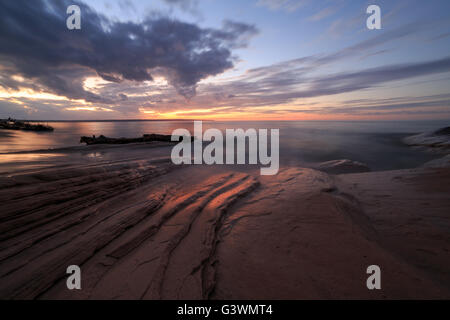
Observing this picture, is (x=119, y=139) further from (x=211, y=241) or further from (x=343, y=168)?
(x=343, y=168)

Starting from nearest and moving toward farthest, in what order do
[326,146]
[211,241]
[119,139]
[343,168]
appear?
[211,241], [343,168], [119,139], [326,146]

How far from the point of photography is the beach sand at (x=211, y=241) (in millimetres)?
2156

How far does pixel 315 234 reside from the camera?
326cm

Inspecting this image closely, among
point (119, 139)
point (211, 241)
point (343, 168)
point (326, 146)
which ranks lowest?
point (211, 241)

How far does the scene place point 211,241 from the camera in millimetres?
3047

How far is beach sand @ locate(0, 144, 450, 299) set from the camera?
2.16 m

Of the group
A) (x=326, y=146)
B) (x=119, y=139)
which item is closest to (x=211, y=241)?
(x=119, y=139)

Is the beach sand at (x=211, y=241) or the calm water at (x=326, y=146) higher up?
the calm water at (x=326, y=146)

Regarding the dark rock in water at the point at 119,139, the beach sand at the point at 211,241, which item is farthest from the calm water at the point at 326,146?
the beach sand at the point at 211,241

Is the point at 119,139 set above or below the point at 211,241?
above

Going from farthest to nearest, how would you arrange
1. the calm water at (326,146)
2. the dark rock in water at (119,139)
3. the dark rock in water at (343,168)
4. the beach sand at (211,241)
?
the dark rock in water at (119,139) → the calm water at (326,146) → the dark rock in water at (343,168) → the beach sand at (211,241)

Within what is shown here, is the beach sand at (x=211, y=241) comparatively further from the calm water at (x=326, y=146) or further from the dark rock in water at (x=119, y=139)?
the dark rock in water at (x=119, y=139)
